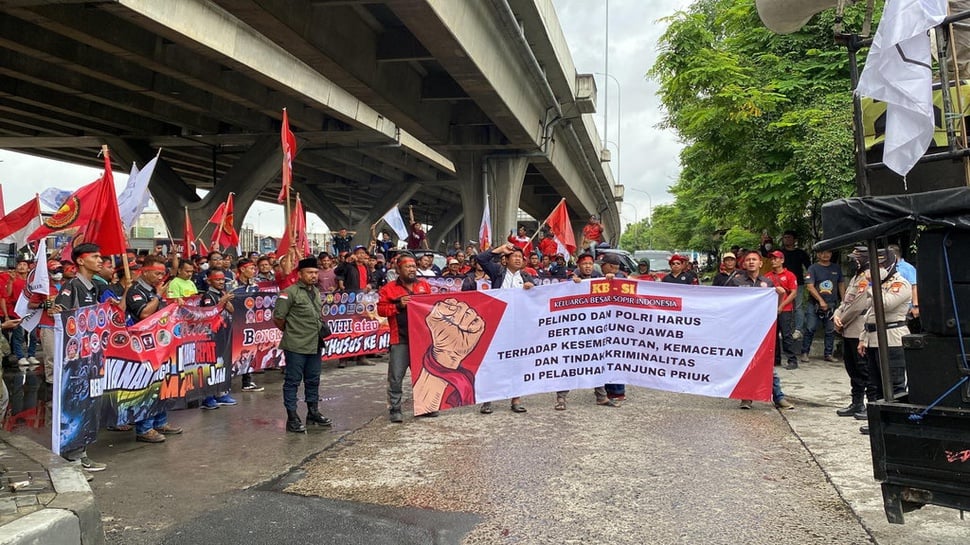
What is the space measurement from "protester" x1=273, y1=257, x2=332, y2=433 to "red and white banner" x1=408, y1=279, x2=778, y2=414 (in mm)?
1070

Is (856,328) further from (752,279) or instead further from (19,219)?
(19,219)

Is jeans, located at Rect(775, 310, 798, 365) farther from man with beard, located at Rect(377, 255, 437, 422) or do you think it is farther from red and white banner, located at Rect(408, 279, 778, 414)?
man with beard, located at Rect(377, 255, 437, 422)

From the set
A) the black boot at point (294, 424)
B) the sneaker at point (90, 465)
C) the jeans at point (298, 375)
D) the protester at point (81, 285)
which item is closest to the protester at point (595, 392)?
the jeans at point (298, 375)

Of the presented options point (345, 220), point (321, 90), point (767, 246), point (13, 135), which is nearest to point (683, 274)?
point (767, 246)

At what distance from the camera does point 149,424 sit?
7090mm

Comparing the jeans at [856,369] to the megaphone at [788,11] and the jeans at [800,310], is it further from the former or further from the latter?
the jeans at [800,310]

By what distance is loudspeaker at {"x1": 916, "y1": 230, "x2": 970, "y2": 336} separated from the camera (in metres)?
3.46

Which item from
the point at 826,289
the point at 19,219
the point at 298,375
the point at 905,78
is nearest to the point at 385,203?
the point at 19,219

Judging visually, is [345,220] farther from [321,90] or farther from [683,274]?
[683,274]

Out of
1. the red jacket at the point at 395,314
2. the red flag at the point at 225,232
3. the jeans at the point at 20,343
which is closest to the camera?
the red jacket at the point at 395,314

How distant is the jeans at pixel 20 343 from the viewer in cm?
1320

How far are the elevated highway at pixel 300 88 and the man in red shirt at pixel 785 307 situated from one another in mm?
6645

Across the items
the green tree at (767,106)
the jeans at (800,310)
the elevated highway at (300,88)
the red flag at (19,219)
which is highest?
the elevated highway at (300,88)

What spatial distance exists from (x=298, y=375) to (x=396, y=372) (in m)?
1.09
